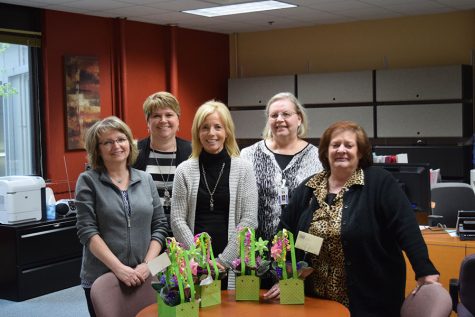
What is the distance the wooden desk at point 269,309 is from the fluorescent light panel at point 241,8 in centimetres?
438

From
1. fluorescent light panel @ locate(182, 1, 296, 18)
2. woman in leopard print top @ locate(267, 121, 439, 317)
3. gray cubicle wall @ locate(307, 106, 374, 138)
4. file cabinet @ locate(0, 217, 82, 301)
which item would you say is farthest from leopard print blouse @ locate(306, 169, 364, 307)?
gray cubicle wall @ locate(307, 106, 374, 138)

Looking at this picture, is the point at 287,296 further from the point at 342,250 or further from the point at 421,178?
the point at 421,178

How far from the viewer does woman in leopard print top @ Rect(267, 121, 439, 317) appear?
2.72m

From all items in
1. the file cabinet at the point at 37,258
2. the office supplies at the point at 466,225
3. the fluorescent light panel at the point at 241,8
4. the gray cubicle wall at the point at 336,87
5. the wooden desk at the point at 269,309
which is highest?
the fluorescent light panel at the point at 241,8

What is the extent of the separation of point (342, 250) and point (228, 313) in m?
0.56

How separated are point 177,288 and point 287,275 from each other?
49 centimetres

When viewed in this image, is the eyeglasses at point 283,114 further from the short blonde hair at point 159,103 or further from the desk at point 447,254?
the desk at point 447,254

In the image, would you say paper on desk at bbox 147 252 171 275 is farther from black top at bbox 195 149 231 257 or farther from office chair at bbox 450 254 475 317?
office chair at bbox 450 254 475 317

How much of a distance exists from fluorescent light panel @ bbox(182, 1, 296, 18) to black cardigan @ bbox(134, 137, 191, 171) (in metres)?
3.34

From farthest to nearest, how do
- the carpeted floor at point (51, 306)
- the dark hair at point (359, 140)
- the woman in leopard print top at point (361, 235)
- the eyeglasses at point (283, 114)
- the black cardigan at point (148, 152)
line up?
the carpeted floor at point (51, 306) < the black cardigan at point (148, 152) < the eyeglasses at point (283, 114) < the dark hair at point (359, 140) < the woman in leopard print top at point (361, 235)

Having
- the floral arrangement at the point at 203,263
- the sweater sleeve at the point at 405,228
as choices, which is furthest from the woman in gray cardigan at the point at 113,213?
the sweater sleeve at the point at 405,228

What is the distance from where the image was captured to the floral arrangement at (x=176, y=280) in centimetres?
251

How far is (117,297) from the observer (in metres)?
2.88

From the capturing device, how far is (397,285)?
277 cm
